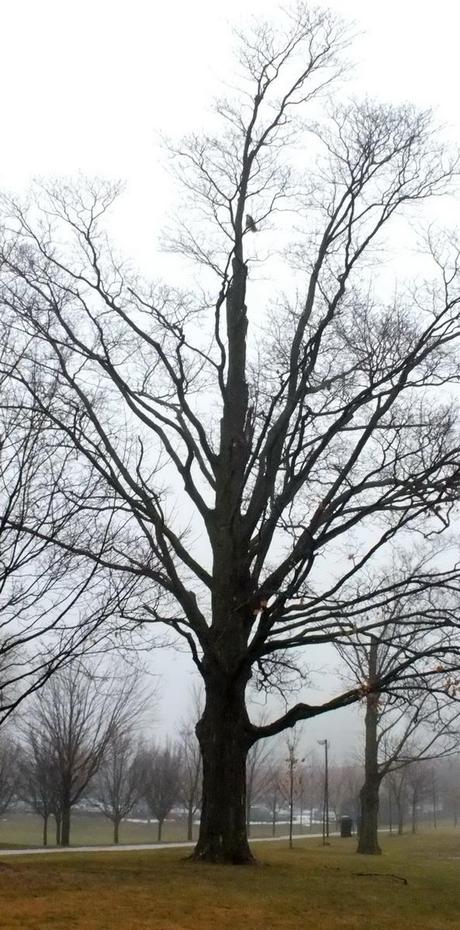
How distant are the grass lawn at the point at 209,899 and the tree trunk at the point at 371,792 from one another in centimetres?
1522

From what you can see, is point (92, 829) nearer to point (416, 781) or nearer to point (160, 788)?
point (160, 788)

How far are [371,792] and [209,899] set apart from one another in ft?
68.6

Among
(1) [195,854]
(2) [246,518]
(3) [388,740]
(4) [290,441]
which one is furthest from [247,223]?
(3) [388,740]

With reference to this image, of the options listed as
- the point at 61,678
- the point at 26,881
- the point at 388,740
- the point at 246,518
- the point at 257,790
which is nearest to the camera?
the point at 26,881

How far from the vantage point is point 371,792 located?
28.6 meters

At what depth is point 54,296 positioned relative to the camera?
1542cm

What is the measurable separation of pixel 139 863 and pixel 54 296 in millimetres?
8868

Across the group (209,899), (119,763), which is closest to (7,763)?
(119,763)

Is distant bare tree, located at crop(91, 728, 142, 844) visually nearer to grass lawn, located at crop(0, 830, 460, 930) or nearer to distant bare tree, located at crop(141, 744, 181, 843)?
distant bare tree, located at crop(141, 744, 181, 843)

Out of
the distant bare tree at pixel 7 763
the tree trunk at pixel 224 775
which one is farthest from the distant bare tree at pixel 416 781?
the tree trunk at pixel 224 775

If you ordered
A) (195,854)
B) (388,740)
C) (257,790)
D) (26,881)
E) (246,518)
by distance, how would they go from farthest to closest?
1. (257,790)
2. (388,740)
3. (246,518)
4. (195,854)
5. (26,881)

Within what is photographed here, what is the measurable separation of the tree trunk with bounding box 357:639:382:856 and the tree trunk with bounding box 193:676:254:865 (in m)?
13.9

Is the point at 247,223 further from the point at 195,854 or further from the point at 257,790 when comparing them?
the point at 257,790

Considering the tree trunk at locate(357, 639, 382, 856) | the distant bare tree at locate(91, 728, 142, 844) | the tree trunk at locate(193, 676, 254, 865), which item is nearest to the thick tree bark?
the tree trunk at locate(357, 639, 382, 856)
